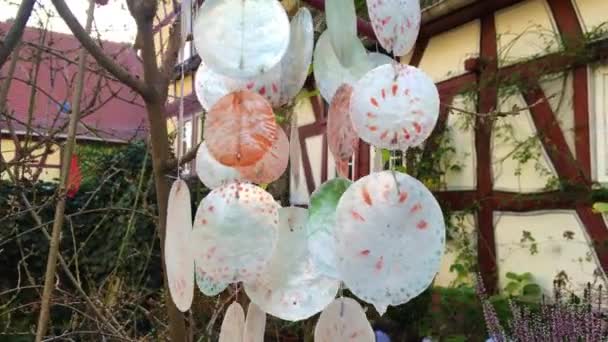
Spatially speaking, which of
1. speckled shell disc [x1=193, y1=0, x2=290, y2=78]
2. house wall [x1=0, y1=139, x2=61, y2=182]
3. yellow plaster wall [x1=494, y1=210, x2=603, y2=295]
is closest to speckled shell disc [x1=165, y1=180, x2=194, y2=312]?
speckled shell disc [x1=193, y1=0, x2=290, y2=78]

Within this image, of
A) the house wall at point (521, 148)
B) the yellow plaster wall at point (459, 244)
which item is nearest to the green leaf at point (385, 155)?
the house wall at point (521, 148)

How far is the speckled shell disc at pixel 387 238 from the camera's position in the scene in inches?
13.6

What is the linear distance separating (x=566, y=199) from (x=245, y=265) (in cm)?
281

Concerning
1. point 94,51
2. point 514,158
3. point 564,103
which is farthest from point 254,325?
point 514,158

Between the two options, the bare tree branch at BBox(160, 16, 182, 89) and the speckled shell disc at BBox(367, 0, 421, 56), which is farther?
the bare tree branch at BBox(160, 16, 182, 89)

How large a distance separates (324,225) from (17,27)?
1.44 ft

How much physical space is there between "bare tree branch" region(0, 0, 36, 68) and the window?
2671mm

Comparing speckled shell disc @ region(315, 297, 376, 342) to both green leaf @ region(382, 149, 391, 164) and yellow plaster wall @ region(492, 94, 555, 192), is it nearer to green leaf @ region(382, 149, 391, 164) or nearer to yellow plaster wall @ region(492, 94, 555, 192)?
green leaf @ region(382, 149, 391, 164)

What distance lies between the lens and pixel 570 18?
9.30 ft

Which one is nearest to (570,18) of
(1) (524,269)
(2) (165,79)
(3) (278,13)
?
(1) (524,269)

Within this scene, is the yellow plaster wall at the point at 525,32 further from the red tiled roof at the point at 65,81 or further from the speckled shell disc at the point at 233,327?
the speckled shell disc at the point at 233,327

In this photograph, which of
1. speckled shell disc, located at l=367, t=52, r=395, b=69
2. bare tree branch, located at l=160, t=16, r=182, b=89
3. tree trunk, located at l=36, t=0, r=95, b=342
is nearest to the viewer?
speckled shell disc, located at l=367, t=52, r=395, b=69

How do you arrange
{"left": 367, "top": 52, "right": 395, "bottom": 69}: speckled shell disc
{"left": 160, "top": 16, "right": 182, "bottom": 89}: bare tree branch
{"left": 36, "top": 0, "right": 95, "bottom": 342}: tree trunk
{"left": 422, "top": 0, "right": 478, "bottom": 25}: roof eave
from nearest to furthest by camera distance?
{"left": 367, "top": 52, "right": 395, "bottom": 69}: speckled shell disc < {"left": 160, "top": 16, "right": 182, "bottom": 89}: bare tree branch < {"left": 36, "top": 0, "right": 95, "bottom": 342}: tree trunk < {"left": 422, "top": 0, "right": 478, "bottom": 25}: roof eave

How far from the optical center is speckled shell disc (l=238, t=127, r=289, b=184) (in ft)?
1.35
